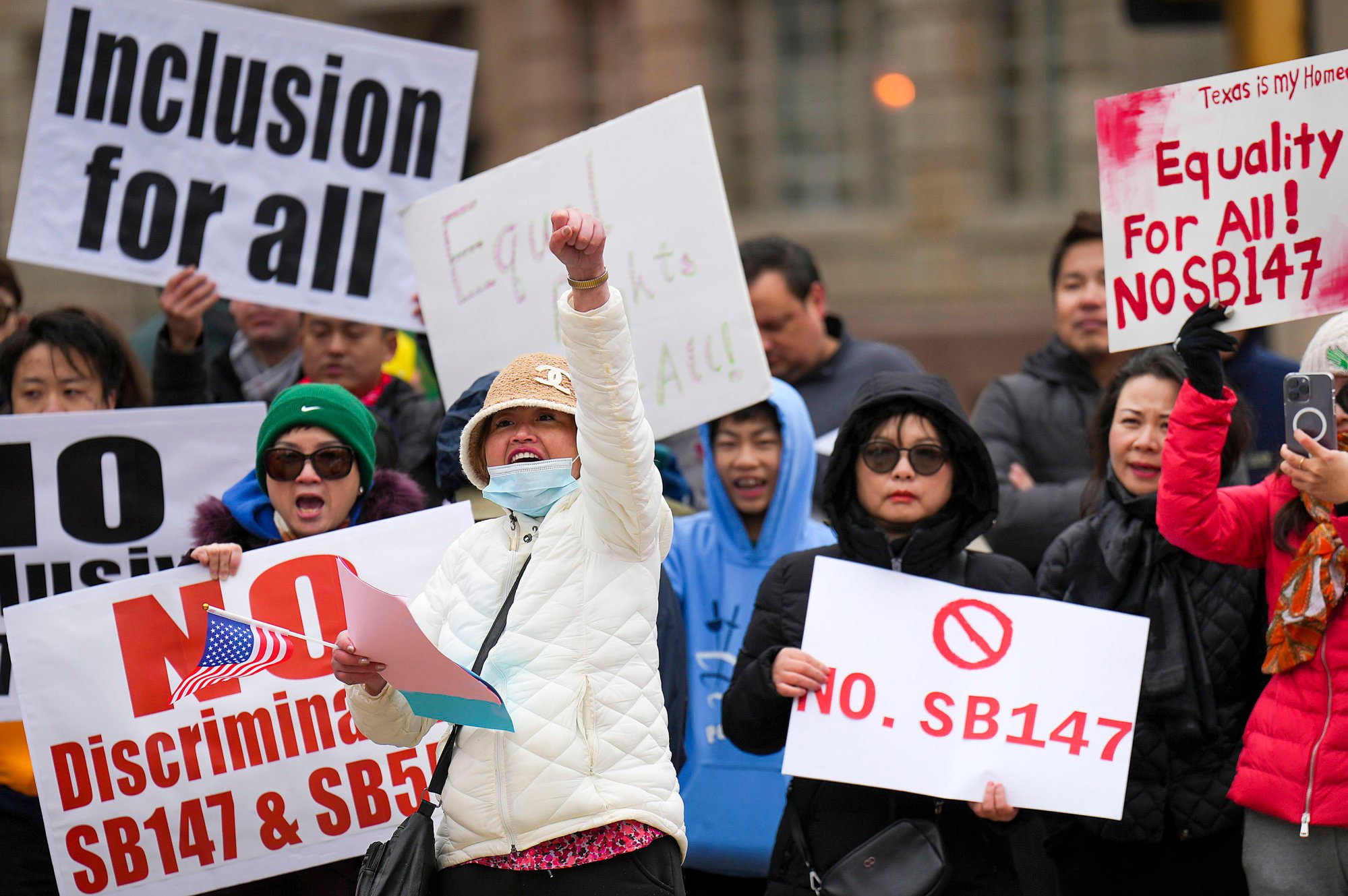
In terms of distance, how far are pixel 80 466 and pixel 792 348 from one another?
7.57 feet

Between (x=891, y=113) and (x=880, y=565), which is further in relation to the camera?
(x=891, y=113)

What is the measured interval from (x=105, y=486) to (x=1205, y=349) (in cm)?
296

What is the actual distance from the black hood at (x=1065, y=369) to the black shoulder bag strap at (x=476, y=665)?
8.04ft

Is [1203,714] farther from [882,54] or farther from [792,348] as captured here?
A: [882,54]

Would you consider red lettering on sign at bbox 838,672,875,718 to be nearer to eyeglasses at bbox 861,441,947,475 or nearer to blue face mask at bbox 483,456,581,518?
eyeglasses at bbox 861,441,947,475

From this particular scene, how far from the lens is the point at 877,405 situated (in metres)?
4.00

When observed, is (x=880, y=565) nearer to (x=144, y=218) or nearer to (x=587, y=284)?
(x=587, y=284)

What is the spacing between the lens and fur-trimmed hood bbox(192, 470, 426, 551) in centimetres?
429

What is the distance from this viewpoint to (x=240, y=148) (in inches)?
215

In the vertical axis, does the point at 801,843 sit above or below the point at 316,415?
below

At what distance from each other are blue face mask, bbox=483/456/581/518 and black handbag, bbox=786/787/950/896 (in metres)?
1.06

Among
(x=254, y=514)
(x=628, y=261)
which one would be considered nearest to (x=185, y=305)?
(x=254, y=514)

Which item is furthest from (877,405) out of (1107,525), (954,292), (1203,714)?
→ (954,292)

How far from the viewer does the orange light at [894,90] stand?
48.1 ft
